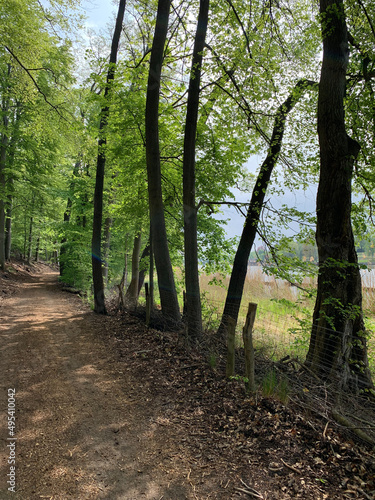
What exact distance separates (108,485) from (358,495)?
2215mm

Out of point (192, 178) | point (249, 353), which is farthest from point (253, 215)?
point (249, 353)

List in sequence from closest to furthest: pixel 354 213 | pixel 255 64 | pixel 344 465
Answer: pixel 344 465 → pixel 354 213 → pixel 255 64

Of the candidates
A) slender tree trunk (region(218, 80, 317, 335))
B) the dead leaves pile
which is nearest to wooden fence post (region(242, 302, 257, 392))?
the dead leaves pile

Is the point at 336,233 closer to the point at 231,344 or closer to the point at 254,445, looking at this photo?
the point at 231,344

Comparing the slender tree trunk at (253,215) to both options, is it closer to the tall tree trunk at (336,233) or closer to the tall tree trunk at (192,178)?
the tall tree trunk at (192,178)

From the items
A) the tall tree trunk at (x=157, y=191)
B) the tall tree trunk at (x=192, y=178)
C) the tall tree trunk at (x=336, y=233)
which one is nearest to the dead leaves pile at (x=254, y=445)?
the tall tree trunk at (x=336, y=233)

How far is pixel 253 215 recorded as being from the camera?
7.45 metres

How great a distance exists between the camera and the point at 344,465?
2900 mm

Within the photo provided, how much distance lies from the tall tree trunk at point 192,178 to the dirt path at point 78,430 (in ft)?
6.97

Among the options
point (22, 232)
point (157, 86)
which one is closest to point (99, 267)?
point (157, 86)

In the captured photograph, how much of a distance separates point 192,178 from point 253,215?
178 centimetres

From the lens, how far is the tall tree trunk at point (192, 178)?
22.3ft

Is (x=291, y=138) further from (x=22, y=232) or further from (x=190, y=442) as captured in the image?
(x=22, y=232)

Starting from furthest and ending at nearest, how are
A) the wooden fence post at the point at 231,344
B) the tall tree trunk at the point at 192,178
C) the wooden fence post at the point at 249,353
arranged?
the tall tree trunk at the point at 192,178 → the wooden fence post at the point at 231,344 → the wooden fence post at the point at 249,353
